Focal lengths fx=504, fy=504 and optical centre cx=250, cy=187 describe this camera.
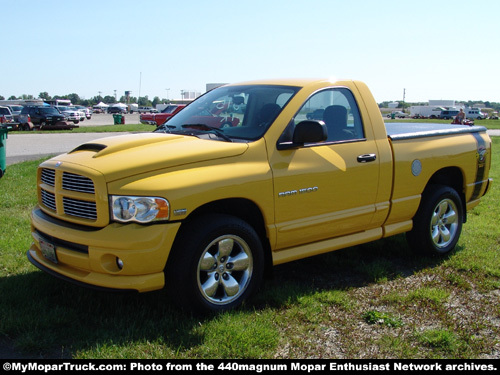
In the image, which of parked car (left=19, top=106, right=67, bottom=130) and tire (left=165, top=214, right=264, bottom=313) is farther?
parked car (left=19, top=106, right=67, bottom=130)

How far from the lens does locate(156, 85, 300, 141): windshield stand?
14.3 ft

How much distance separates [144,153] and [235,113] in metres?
1.12

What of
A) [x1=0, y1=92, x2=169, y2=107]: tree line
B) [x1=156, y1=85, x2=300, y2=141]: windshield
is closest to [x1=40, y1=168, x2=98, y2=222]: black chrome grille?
[x1=156, y1=85, x2=300, y2=141]: windshield

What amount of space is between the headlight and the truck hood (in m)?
0.18

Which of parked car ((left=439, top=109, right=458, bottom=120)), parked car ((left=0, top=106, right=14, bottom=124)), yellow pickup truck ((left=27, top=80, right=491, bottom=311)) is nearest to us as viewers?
yellow pickup truck ((left=27, top=80, right=491, bottom=311))

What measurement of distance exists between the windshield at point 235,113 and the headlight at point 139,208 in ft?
3.23

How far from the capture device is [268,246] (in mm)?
4238

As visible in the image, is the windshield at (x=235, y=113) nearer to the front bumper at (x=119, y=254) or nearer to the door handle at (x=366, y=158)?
the door handle at (x=366, y=158)

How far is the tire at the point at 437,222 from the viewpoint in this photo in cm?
538

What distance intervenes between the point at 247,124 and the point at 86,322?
81.7 inches

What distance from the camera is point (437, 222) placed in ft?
18.3

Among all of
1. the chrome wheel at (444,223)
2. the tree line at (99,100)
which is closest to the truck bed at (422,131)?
the chrome wheel at (444,223)

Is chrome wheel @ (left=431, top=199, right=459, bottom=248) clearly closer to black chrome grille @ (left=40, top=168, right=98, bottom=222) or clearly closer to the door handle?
the door handle
